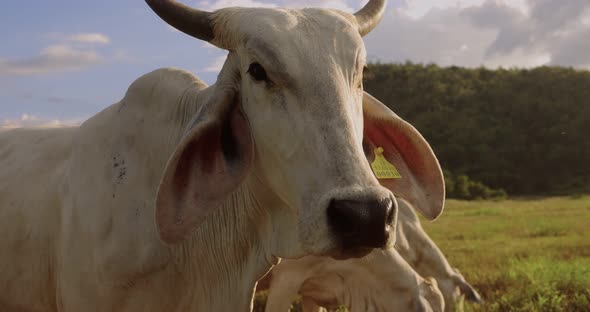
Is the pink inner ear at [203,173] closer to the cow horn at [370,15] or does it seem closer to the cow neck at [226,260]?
the cow neck at [226,260]

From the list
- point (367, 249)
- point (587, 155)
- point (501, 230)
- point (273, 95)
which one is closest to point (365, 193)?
point (367, 249)

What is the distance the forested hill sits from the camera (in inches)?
1058

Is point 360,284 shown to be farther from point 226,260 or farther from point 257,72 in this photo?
point 257,72

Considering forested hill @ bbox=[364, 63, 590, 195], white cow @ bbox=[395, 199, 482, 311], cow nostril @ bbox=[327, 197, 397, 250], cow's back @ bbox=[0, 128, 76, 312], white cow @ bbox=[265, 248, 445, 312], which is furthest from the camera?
forested hill @ bbox=[364, 63, 590, 195]

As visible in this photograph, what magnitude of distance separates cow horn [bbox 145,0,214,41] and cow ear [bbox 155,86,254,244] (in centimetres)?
28

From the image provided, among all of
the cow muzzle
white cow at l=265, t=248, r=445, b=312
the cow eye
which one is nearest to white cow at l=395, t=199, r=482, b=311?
white cow at l=265, t=248, r=445, b=312

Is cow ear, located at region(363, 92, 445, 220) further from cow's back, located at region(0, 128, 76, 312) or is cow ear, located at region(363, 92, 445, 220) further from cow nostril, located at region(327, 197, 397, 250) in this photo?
cow's back, located at region(0, 128, 76, 312)

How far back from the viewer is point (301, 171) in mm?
2248

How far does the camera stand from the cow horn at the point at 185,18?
2643mm

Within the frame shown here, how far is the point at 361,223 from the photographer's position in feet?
6.53

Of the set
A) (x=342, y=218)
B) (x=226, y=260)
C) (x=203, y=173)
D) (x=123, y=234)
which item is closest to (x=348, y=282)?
(x=226, y=260)

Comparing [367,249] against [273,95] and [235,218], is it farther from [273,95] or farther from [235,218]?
[235,218]

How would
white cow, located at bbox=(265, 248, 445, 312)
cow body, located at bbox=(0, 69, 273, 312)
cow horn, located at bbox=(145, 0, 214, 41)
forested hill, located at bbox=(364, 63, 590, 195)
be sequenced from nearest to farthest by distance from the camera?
cow horn, located at bbox=(145, 0, 214, 41) → cow body, located at bbox=(0, 69, 273, 312) → white cow, located at bbox=(265, 248, 445, 312) → forested hill, located at bbox=(364, 63, 590, 195)

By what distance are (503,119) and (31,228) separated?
3009 centimetres
